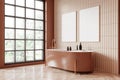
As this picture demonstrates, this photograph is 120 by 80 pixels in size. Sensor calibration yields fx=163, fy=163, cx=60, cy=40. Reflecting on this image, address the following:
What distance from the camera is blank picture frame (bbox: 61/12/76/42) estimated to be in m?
5.90

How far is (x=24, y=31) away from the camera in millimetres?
6270

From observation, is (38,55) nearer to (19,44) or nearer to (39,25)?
(19,44)

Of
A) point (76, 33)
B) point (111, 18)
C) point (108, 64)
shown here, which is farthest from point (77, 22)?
point (108, 64)

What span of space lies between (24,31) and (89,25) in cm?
252

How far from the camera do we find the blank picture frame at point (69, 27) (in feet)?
19.4

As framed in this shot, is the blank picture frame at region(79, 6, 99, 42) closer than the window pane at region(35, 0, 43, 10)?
Yes

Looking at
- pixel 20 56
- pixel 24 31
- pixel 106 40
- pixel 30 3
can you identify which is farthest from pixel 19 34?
pixel 106 40

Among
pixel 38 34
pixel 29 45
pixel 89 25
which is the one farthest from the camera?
pixel 38 34

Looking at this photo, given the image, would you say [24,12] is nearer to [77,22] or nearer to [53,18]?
[53,18]

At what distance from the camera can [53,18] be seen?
6922 mm

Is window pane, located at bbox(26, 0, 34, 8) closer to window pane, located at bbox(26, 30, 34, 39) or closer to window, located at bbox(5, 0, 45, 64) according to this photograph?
window, located at bbox(5, 0, 45, 64)

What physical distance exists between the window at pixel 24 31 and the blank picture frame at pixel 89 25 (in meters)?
1.91

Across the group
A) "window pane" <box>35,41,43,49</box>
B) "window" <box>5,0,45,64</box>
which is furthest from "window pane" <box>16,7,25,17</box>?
"window pane" <box>35,41,43,49</box>

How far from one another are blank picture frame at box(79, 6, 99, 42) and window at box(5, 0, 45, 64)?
1905mm
